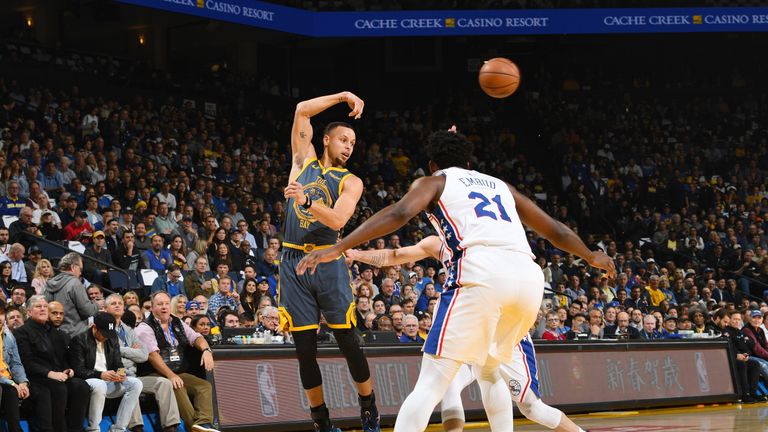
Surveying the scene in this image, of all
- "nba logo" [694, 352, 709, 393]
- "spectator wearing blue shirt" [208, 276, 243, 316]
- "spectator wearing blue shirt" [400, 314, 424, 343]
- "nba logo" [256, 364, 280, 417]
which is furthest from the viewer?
"nba logo" [694, 352, 709, 393]

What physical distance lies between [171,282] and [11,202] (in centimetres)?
304

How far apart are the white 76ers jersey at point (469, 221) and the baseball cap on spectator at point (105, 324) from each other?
548 centimetres

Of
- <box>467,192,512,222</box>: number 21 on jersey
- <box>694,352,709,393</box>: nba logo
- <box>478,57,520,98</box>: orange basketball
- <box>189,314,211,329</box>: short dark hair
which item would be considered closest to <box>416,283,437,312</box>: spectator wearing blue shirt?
<box>694,352,709,393</box>: nba logo

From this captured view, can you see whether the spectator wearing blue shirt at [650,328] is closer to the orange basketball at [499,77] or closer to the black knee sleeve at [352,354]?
the orange basketball at [499,77]

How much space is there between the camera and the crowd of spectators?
10914mm

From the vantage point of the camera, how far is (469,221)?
236 inches

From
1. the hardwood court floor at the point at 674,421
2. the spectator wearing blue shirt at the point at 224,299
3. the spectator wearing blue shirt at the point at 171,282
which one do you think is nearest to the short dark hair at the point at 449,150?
the hardwood court floor at the point at 674,421

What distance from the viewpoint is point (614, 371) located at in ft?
47.5

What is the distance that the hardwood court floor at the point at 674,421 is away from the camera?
10.7m

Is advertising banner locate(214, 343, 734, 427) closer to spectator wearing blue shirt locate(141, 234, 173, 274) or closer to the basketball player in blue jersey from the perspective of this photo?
the basketball player in blue jersey

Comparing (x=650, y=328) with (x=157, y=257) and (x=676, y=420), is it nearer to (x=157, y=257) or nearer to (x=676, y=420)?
(x=676, y=420)

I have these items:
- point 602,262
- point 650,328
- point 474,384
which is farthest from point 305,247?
point 650,328

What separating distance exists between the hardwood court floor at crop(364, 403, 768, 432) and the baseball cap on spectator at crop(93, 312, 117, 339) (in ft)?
12.4

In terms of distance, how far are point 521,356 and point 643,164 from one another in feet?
72.8
